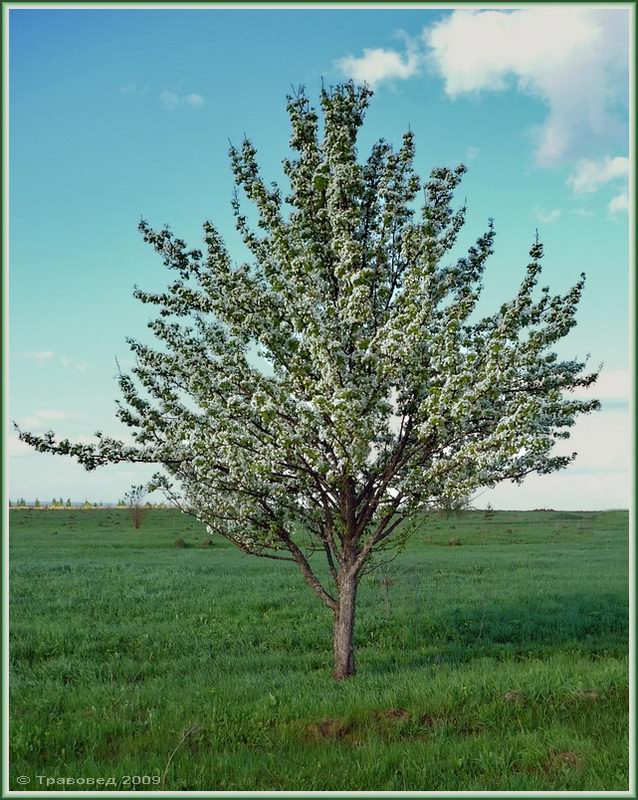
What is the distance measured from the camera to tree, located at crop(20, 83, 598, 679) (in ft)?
35.9

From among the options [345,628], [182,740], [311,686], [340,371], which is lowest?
[311,686]

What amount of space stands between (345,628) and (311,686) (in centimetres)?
129


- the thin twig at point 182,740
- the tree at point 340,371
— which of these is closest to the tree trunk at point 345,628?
the tree at point 340,371

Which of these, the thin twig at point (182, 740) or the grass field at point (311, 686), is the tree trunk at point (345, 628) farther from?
the thin twig at point (182, 740)

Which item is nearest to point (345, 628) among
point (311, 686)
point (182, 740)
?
point (311, 686)

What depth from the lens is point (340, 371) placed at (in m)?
11.1

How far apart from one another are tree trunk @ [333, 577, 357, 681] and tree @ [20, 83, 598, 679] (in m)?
0.04

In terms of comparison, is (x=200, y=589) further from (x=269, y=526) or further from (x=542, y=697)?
(x=542, y=697)

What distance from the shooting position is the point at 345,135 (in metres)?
12.0

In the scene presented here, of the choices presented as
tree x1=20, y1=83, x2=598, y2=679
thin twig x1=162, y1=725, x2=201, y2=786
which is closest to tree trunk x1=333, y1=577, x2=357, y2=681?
tree x1=20, y1=83, x2=598, y2=679

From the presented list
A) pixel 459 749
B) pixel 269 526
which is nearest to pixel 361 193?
pixel 269 526

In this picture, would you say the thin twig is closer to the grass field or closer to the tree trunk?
the grass field

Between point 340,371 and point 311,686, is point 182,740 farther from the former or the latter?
point 340,371

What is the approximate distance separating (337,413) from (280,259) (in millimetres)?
3807
